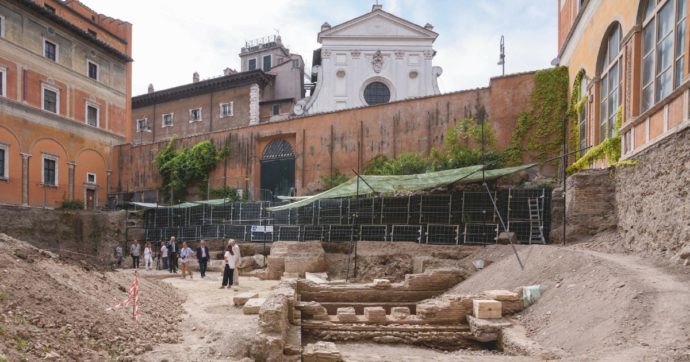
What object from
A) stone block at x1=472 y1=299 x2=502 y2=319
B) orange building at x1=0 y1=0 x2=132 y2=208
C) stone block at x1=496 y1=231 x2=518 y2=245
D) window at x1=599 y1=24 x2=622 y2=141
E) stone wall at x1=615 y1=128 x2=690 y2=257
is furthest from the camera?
orange building at x1=0 y1=0 x2=132 y2=208

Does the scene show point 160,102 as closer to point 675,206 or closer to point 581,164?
point 581,164

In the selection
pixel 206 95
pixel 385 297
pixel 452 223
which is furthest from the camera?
pixel 206 95

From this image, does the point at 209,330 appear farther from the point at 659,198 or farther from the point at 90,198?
the point at 90,198

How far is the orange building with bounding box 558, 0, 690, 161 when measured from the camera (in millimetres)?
9234

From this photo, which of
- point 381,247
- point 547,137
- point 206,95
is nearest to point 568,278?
point 381,247

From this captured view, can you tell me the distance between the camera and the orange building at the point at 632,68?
9234mm

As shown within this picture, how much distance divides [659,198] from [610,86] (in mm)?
5864

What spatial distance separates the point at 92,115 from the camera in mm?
31844

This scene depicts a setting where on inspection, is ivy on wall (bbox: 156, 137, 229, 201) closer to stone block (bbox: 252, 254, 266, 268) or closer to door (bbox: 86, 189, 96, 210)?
door (bbox: 86, 189, 96, 210)

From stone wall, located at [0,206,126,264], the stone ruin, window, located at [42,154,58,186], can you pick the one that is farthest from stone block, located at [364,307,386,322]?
window, located at [42,154,58,186]

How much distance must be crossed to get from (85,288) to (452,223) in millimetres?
12197

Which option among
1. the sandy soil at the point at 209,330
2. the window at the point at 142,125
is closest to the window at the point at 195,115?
the window at the point at 142,125

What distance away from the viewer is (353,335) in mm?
9945

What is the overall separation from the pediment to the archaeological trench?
79.8ft
